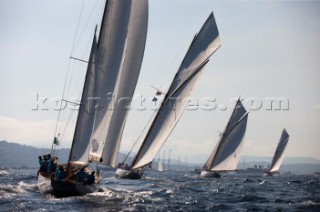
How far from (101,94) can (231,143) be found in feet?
184

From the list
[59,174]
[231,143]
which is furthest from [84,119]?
[231,143]

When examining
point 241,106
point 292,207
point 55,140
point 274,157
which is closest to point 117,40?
point 55,140

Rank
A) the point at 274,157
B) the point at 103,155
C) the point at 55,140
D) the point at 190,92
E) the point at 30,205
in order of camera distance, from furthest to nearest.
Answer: the point at 274,157, the point at 190,92, the point at 55,140, the point at 103,155, the point at 30,205

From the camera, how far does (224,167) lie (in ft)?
307

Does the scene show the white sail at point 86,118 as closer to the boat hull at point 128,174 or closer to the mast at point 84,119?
the mast at point 84,119

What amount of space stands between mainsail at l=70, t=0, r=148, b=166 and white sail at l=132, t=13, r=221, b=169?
10.6 meters

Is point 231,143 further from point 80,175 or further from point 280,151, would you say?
point 280,151

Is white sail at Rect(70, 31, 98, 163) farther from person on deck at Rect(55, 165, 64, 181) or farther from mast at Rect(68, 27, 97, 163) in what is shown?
person on deck at Rect(55, 165, 64, 181)

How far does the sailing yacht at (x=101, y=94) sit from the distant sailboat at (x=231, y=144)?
51.8m

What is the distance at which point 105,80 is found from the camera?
39344mm

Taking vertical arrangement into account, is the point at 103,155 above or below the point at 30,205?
above

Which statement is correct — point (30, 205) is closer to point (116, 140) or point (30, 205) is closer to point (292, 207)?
point (116, 140)

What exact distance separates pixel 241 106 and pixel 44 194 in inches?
2348

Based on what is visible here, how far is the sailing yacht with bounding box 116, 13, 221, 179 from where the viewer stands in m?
52.4
